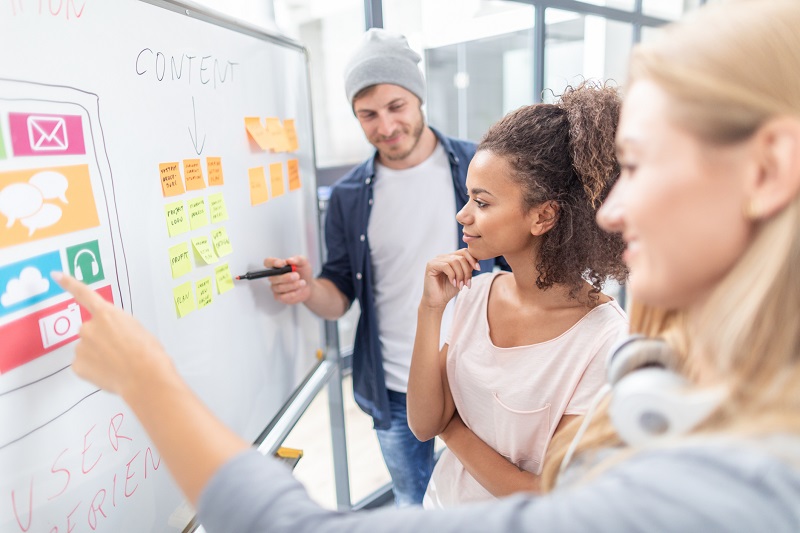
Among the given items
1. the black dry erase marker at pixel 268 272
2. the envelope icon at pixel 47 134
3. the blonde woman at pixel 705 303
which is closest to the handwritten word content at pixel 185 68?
the envelope icon at pixel 47 134

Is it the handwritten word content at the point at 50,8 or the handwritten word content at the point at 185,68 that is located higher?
the handwritten word content at the point at 50,8

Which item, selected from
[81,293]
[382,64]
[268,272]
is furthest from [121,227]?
[382,64]

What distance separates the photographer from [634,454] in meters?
0.47

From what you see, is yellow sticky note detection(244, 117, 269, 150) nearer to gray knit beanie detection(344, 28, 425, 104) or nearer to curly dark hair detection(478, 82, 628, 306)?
gray knit beanie detection(344, 28, 425, 104)

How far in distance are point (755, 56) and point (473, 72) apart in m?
4.57

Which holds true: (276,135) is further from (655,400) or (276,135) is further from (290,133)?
(655,400)

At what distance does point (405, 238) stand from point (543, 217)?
632 millimetres

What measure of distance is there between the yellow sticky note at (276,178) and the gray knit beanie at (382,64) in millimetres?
367

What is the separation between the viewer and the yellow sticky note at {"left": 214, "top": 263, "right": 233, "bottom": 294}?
1.11 m

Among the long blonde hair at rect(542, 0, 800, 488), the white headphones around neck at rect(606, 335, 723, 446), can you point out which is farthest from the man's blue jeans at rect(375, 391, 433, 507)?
the long blonde hair at rect(542, 0, 800, 488)

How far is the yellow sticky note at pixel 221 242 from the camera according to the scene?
1102 millimetres

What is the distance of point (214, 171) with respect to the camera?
1.10 metres

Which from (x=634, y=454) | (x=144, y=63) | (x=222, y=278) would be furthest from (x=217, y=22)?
(x=634, y=454)

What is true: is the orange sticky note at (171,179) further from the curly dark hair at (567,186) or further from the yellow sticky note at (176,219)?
the curly dark hair at (567,186)
